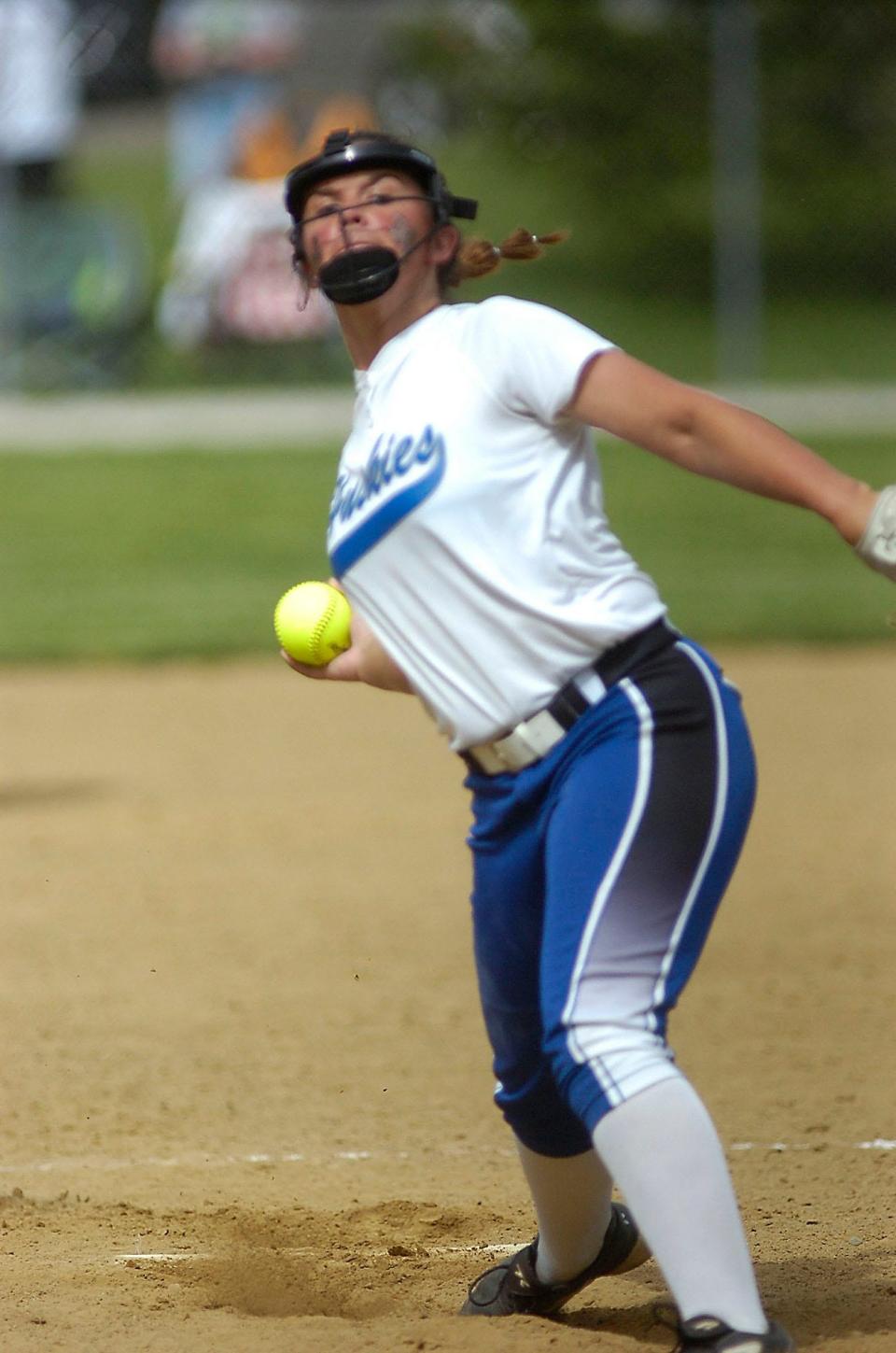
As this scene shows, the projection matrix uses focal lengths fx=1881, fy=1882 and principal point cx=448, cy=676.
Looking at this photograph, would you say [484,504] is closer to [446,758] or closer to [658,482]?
[446,758]

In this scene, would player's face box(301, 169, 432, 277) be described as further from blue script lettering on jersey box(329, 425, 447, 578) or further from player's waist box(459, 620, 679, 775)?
player's waist box(459, 620, 679, 775)

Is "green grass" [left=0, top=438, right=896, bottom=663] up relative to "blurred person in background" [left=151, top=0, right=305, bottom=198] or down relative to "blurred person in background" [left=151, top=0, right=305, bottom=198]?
down

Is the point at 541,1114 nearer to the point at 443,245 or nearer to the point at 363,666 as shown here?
the point at 363,666

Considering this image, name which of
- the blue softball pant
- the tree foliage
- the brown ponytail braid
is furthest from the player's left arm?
the tree foliage

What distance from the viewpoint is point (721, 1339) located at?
260cm

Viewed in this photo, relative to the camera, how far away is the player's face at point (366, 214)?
9.46 ft

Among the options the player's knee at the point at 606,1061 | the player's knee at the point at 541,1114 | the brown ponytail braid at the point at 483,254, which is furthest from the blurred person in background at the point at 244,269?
the player's knee at the point at 606,1061

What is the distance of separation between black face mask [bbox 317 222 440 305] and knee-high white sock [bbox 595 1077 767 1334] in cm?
126

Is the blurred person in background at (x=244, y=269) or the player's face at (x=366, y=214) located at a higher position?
the player's face at (x=366, y=214)

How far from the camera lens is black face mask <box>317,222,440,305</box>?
286cm

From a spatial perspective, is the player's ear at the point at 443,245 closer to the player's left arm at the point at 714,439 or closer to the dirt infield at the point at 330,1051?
the player's left arm at the point at 714,439

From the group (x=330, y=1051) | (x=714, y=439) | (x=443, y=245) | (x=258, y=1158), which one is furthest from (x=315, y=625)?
(x=330, y=1051)

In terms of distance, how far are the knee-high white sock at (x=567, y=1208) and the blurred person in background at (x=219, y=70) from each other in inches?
714

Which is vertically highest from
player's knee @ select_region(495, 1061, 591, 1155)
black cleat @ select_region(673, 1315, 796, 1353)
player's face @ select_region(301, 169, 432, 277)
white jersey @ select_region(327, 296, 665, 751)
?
player's face @ select_region(301, 169, 432, 277)
